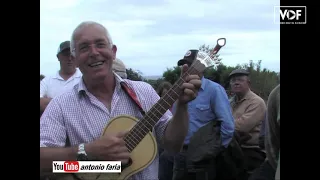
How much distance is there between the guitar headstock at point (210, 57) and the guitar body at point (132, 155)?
14.7 inches

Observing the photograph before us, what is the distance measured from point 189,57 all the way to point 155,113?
287 millimetres

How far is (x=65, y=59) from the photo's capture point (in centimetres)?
211

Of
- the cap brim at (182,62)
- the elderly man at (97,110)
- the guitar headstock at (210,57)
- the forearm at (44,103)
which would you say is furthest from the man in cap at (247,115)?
the forearm at (44,103)

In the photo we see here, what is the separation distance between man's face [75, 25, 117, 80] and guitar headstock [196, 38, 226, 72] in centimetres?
39

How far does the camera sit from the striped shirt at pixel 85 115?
1.92m

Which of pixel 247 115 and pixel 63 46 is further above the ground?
pixel 63 46

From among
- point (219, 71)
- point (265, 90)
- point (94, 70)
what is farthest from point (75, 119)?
point (265, 90)

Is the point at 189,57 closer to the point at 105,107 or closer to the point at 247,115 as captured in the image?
the point at 105,107
